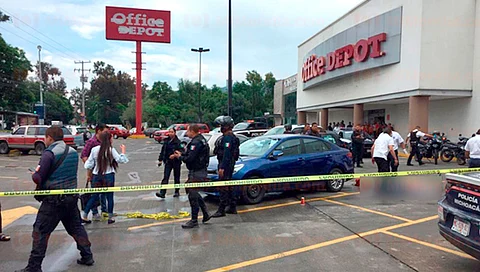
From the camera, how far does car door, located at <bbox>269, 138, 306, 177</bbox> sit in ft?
28.7

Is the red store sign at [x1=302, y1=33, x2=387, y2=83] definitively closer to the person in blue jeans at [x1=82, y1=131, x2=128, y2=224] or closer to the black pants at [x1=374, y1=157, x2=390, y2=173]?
the black pants at [x1=374, y1=157, x2=390, y2=173]

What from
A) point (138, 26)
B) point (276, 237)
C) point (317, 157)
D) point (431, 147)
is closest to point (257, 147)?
point (317, 157)

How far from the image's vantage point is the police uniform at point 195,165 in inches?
262

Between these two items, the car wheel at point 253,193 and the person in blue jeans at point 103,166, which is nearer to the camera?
the person in blue jeans at point 103,166

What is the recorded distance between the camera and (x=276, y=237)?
618 centimetres

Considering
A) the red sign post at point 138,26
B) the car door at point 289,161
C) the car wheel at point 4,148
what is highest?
the red sign post at point 138,26

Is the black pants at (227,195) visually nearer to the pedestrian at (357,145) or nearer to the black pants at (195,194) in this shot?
the black pants at (195,194)

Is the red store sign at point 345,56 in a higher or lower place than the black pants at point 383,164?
higher

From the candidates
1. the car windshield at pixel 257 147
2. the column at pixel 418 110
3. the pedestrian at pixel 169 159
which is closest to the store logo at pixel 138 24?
the column at pixel 418 110

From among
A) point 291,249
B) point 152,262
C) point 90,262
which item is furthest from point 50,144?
point 291,249

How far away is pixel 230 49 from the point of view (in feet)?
62.6

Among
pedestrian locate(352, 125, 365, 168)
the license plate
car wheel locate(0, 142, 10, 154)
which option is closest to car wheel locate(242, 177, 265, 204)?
the license plate

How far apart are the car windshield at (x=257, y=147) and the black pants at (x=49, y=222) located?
468 centimetres

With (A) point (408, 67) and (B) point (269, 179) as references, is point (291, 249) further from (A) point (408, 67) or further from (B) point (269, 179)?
(A) point (408, 67)
